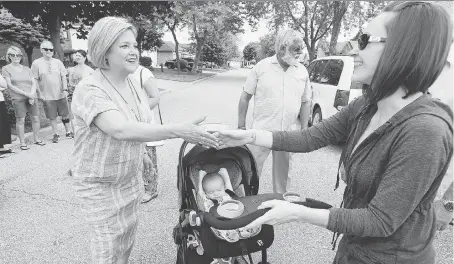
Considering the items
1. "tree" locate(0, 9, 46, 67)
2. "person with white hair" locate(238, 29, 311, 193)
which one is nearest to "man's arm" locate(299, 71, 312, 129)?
"person with white hair" locate(238, 29, 311, 193)

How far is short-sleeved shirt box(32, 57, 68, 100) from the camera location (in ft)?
21.5

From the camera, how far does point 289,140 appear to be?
1844mm

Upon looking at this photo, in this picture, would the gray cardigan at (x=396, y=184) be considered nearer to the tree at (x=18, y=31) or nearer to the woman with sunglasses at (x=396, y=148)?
the woman with sunglasses at (x=396, y=148)

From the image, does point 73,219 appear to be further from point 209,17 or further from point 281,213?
point 209,17

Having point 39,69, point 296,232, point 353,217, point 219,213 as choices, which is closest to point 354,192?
point 353,217

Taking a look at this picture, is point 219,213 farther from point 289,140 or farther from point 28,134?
point 28,134

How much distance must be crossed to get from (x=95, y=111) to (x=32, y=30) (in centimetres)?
2356

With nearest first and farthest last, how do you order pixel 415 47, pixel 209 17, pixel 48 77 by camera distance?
pixel 415 47 < pixel 48 77 < pixel 209 17

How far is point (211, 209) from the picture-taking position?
1797mm

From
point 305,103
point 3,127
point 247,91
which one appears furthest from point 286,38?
point 3,127

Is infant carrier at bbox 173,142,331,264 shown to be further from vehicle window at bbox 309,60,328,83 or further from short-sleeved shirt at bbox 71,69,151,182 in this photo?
vehicle window at bbox 309,60,328,83

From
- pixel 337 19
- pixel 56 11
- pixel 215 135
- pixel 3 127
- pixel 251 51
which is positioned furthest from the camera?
pixel 251 51

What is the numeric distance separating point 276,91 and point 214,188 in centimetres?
146

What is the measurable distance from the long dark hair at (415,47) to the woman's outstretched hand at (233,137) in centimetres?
94
